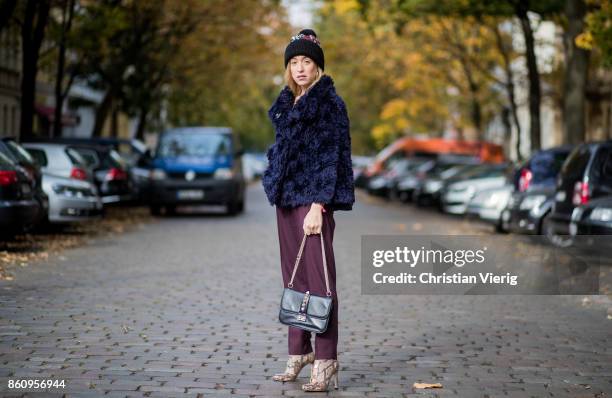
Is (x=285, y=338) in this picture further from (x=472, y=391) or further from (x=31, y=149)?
(x=31, y=149)

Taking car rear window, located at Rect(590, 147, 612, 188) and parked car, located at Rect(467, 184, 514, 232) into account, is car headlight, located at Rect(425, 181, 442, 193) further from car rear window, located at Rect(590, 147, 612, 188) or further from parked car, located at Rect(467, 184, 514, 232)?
car rear window, located at Rect(590, 147, 612, 188)

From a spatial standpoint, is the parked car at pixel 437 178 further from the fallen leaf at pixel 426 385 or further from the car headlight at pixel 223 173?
the fallen leaf at pixel 426 385

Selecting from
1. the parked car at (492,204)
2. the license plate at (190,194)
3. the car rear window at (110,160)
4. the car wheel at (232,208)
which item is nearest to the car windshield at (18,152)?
the car rear window at (110,160)

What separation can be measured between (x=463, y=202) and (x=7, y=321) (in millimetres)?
21386

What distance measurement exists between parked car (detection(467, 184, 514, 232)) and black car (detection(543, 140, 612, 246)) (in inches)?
281

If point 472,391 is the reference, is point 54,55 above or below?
above

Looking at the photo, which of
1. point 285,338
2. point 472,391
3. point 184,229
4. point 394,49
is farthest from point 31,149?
point 394,49

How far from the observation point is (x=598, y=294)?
13000mm

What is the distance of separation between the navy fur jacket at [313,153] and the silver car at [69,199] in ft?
42.8

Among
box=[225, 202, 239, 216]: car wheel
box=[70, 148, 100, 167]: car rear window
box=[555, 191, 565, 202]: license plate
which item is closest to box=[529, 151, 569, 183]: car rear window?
box=[555, 191, 565, 202]: license plate

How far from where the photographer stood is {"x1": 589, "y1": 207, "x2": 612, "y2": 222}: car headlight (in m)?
12.2

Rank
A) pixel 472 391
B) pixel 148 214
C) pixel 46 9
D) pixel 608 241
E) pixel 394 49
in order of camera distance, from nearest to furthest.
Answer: pixel 472 391 < pixel 608 241 < pixel 46 9 < pixel 148 214 < pixel 394 49

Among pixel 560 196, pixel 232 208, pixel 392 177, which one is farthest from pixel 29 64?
pixel 392 177

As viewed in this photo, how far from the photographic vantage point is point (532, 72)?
105 ft
